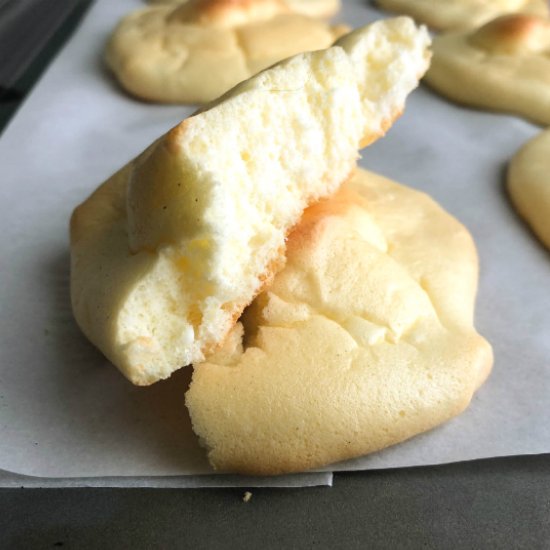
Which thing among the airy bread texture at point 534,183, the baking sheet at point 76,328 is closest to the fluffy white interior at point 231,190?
the baking sheet at point 76,328

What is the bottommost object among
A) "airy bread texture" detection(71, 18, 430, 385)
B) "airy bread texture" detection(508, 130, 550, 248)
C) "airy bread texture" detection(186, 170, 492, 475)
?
"airy bread texture" detection(508, 130, 550, 248)

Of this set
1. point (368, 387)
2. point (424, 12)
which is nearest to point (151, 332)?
point (368, 387)

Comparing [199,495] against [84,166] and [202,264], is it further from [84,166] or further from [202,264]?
[84,166]

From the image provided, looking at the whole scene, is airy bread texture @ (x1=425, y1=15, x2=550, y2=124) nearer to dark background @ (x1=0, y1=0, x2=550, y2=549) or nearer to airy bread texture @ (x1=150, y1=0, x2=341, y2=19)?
airy bread texture @ (x1=150, y1=0, x2=341, y2=19)

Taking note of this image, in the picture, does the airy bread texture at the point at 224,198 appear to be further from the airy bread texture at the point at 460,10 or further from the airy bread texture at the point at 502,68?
the airy bread texture at the point at 460,10

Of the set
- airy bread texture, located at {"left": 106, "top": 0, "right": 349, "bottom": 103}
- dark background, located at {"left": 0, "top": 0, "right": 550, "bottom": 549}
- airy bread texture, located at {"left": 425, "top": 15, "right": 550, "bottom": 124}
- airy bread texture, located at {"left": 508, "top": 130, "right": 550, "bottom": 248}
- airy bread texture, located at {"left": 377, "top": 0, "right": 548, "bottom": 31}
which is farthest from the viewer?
airy bread texture, located at {"left": 377, "top": 0, "right": 548, "bottom": 31}

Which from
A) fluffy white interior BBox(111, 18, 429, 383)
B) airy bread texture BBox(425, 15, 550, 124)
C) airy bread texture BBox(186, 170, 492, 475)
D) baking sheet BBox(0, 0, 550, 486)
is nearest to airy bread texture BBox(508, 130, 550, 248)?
baking sheet BBox(0, 0, 550, 486)

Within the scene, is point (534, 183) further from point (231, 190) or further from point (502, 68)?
point (231, 190)
